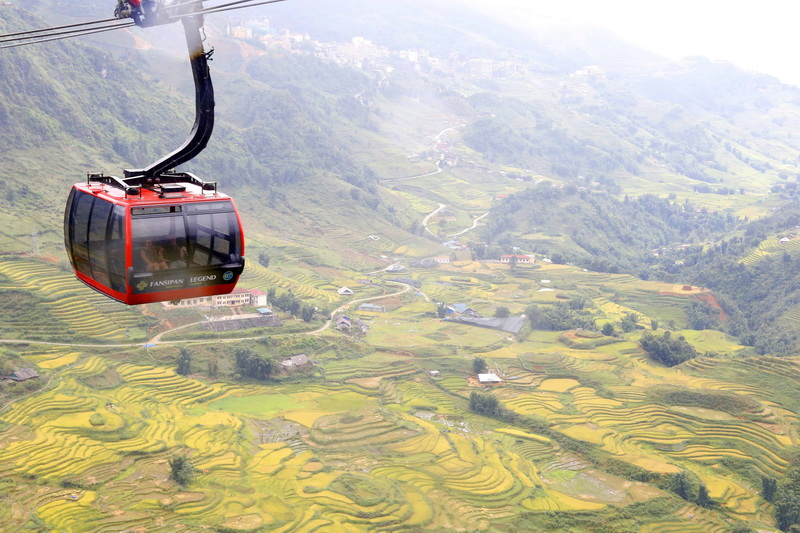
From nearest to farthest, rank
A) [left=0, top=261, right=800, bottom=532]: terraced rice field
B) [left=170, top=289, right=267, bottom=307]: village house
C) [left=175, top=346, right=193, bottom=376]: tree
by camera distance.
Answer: [left=0, top=261, right=800, bottom=532]: terraced rice field, [left=175, top=346, right=193, bottom=376]: tree, [left=170, top=289, right=267, bottom=307]: village house

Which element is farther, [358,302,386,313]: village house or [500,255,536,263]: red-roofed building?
[500,255,536,263]: red-roofed building

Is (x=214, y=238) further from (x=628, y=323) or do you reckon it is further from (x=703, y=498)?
(x=628, y=323)

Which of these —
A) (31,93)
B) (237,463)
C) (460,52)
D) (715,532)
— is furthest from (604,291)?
(460,52)

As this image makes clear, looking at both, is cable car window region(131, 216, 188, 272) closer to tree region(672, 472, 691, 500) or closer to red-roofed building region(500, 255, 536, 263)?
tree region(672, 472, 691, 500)

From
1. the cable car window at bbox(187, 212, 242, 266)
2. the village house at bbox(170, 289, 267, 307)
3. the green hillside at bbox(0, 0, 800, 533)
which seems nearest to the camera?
the cable car window at bbox(187, 212, 242, 266)

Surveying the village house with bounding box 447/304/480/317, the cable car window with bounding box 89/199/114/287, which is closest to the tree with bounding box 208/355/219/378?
the village house with bounding box 447/304/480/317

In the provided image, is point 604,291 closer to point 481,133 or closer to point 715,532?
point 715,532
